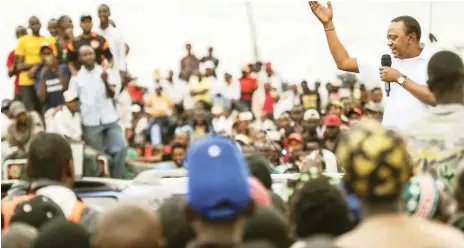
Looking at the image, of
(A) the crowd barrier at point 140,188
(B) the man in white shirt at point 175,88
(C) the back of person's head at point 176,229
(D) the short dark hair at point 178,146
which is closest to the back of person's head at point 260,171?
(A) the crowd barrier at point 140,188

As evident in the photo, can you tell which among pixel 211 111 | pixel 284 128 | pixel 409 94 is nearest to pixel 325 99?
pixel 211 111

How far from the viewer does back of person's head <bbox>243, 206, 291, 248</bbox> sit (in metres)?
4.47

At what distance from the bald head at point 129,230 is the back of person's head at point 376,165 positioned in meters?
0.72

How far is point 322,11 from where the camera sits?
25.8ft

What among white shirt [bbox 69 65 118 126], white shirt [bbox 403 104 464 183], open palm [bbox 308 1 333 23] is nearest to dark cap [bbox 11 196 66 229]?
white shirt [bbox 403 104 464 183]

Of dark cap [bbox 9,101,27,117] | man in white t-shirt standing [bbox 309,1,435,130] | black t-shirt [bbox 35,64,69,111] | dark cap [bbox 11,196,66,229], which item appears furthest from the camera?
black t-shirt [bbox 35,64,69,111]

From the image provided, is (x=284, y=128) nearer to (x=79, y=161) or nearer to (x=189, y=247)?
(x=79, y=161)

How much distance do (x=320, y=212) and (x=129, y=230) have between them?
0.85 meters

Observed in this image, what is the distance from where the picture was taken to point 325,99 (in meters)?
22.5

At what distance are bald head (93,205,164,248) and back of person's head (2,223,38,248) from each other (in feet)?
1.51

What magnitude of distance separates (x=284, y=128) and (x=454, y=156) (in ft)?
35.6

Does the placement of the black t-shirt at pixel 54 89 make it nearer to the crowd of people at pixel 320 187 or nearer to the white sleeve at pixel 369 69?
the crowd of people at pixel 320 187

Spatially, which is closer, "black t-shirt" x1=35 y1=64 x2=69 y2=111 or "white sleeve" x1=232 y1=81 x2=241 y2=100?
"black t-shirt" x1=35 y1=64 x2=69 y2=111

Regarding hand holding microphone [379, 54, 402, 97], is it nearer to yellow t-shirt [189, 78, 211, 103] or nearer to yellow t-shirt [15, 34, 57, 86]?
yellow t-shirt [15, 34, 57, 86]
